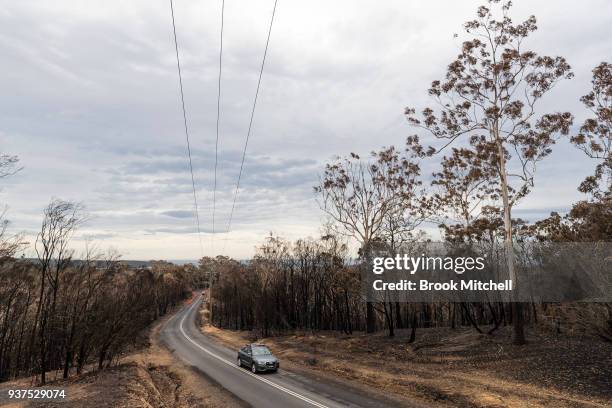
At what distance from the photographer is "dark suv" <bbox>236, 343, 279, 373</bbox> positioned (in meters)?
22.5

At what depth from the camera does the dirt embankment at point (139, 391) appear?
15.0 meters

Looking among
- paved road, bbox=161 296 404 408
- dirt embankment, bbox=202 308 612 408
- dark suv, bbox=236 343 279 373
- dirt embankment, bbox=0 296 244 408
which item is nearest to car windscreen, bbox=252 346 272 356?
dark suv, bbox=236 343 279 373

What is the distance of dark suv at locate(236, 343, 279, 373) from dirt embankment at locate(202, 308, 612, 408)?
7.28 ft

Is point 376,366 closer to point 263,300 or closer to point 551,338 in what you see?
point 551,338

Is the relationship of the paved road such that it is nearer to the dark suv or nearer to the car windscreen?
the dark suv

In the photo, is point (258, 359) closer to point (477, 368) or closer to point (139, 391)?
point (139, 391)

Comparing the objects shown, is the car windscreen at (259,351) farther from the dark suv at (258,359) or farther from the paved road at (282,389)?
the paved road at (282,389)

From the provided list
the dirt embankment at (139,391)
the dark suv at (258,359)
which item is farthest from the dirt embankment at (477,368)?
the dirt embankment at (139,391)

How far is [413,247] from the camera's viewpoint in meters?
38.6

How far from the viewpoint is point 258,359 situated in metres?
22.8

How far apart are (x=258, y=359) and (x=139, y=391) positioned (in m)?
7.29

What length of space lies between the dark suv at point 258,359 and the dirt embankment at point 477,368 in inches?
87.4

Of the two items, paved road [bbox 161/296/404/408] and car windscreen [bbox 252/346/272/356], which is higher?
car windscreen [bbox 252/346/272/356]

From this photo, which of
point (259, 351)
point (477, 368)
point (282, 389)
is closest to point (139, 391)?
point (282, 389)
